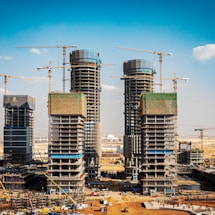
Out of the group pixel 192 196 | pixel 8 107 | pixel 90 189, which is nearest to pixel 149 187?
pixel 192 196

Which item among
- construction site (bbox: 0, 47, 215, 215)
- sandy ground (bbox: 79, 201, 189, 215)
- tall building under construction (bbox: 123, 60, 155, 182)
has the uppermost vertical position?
tall building under construction (bbox: 123, 60, 155, 182)

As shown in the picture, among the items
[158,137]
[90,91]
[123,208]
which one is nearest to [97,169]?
[90,91]

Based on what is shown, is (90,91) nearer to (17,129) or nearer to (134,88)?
(134,88)

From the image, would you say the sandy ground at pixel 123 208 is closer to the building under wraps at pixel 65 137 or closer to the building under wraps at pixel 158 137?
the building under wraps at pixel 158 137

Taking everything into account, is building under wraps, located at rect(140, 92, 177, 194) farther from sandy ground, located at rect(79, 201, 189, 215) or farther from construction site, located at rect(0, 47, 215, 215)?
sandy ground, located at rect(79, 201, 189, 215)

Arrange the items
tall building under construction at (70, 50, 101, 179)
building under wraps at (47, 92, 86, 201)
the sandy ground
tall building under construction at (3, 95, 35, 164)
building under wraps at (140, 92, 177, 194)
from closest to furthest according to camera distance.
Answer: the sandy ground → building under wraps at (47, 92, 86, 201) → building under wraps at (140, 92, 177, 194) → tall building under construction at (70, 50, 101, 179) → tall building under construction at (3, 95, 35, 164)

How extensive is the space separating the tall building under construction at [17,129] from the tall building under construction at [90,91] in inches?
1293

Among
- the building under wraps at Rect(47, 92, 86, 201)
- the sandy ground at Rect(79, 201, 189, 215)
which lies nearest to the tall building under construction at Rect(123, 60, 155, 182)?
the building under wraps at Rect(47, 92, 86, 201)

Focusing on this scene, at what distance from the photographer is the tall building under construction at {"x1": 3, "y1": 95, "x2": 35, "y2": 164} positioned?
186750mm

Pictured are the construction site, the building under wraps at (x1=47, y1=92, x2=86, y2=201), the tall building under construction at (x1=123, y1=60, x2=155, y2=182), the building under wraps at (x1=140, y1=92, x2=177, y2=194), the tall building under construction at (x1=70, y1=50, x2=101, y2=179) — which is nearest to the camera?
the construction site

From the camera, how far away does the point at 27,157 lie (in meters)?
191

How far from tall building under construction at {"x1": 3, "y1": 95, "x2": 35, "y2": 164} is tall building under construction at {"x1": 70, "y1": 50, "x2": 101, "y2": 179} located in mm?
32844

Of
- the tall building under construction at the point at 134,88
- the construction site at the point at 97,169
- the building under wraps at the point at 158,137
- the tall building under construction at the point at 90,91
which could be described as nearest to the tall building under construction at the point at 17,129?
the construction site at the point at 97,169

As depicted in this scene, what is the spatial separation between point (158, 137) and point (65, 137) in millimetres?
34640
